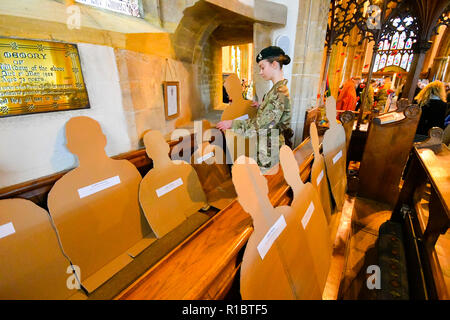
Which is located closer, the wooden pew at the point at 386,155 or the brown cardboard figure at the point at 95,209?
the brown cardboard figure at the point at 95,209

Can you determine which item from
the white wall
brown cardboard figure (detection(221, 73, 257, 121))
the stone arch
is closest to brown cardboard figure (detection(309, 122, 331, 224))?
brown cardboard figure (detection(221, 73, 257, 121))

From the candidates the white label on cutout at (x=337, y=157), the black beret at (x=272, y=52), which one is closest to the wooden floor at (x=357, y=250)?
the white label on cutout at (x=337, y=157)

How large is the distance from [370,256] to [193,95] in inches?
91.2

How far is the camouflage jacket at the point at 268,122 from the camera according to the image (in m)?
1.58

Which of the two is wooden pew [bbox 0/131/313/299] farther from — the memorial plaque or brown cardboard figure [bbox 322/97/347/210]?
brown cardboard figure [bbox 322/97/347/210]

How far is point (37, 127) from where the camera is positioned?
99cm

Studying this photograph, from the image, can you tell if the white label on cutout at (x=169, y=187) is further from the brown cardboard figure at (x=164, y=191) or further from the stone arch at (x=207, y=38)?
the stone arch at (x=207, y=38)

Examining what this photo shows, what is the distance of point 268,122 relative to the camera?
1.62m

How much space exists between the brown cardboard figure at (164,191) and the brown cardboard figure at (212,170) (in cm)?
20

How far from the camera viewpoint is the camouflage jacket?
5.19 ft

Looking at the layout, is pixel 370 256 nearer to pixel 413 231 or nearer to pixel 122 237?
pixel 413 231

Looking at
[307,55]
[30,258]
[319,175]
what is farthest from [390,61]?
[30,258]
